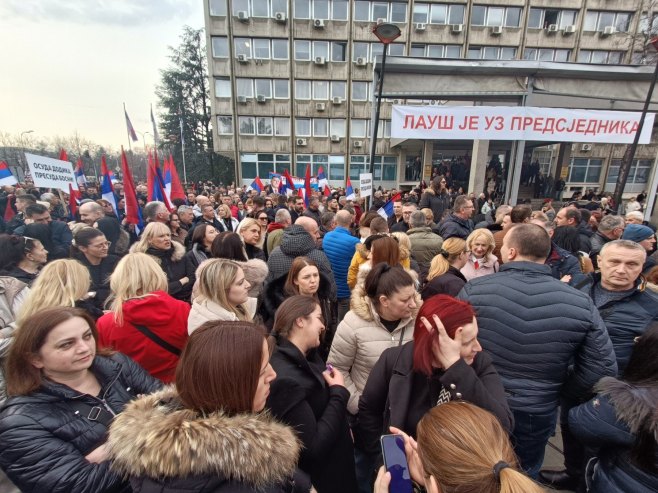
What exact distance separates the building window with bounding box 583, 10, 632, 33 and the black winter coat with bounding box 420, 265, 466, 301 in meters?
34.8

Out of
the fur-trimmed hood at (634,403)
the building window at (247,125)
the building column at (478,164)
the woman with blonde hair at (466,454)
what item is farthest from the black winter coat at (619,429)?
the building window at (247,125)

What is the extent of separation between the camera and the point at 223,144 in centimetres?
2569

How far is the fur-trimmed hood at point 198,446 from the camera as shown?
1.01 meters

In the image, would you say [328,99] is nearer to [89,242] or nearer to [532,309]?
[89,242]

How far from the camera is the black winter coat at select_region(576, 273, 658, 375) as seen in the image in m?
2.27

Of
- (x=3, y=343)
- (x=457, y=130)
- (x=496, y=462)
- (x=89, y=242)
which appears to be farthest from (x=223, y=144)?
(x=496, y=462)

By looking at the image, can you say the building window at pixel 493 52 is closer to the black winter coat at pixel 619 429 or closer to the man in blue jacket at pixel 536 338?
the man in blue jacket at pixel 536 338

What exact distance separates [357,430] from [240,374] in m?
1.49

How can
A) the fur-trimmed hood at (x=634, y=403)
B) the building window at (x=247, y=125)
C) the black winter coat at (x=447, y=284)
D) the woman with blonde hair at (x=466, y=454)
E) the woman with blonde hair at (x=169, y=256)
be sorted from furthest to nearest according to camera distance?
1. the building window at (x=247, y=125)
2. the woman with blonde hair at (x=169, y=256)
3. the black winter coat at (x=447, y=284)
4. the fur-trimmed hood at (x=634, y=403)
5. the woman with blonde hair at (x=466, y=454)

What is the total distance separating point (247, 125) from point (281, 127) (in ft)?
8.85

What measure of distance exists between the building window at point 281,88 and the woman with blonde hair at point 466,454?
27.5 meters

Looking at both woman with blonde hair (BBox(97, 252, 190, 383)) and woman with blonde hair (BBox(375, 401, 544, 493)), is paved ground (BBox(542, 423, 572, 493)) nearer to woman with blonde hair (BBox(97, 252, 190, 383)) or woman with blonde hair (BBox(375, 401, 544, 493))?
woman with blonde hair (BBox(375, 401, 544, 493))

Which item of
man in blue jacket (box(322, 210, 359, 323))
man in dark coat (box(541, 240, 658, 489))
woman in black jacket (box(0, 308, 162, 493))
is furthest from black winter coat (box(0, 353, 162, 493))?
man in blue jacket (box(322, 210, 359, 323))

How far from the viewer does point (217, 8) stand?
918 inches
